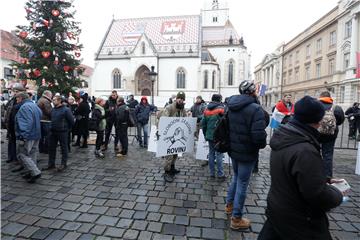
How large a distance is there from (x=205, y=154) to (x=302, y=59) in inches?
1876

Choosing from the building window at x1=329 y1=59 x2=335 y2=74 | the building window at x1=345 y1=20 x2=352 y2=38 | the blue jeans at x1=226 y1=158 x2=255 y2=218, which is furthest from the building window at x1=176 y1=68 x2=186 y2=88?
the blue jeans at x1=226 y1=158 x2=255 y2=218

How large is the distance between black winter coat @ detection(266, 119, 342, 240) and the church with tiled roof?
40.9m

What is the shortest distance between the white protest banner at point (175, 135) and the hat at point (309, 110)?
3.77m

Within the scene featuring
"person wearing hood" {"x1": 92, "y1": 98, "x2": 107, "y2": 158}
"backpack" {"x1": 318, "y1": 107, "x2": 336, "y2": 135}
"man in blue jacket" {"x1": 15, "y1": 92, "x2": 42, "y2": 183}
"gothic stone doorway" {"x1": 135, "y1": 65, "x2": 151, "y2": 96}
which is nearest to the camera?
"backpack" {"x1": 318, "y1": 107, "x2": 336, "y2": 135}

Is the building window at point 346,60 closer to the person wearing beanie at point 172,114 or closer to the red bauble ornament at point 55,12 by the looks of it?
the red bauble ornament at point 55,12

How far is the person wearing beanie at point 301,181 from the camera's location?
170 cm

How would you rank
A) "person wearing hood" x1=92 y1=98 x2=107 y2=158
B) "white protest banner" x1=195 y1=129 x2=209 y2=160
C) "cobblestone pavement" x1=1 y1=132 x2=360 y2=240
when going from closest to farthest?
"cobblestone pavement" x1=1 y1=132 x2=360 y2=240, "white protest banner" x1=195 y1=129 x2=209 y2=160, "person wearing hood" x1=92 y1=98 x2=107 y2=158

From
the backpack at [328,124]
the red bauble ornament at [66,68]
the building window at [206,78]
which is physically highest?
the building window at [206,78]

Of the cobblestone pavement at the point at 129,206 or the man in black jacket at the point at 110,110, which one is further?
the man in black jacket at the point at 110,110

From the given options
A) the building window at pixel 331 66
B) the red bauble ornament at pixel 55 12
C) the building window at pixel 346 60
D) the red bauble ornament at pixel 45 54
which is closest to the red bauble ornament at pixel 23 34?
the red bauble ornament at pixel 45 54

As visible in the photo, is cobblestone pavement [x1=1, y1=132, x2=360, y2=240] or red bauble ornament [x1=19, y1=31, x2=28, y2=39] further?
red bauble ornament [x1=19, y1=31, x2=28, y2=39]

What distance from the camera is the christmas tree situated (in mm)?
12703

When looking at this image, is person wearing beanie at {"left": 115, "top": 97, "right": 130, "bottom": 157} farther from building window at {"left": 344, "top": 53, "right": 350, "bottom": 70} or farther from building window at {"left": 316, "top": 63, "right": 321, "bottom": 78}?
building window at {"left": 316, "top": 63, "right": 321, "bottom": 78}

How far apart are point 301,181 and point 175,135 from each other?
4058mm
